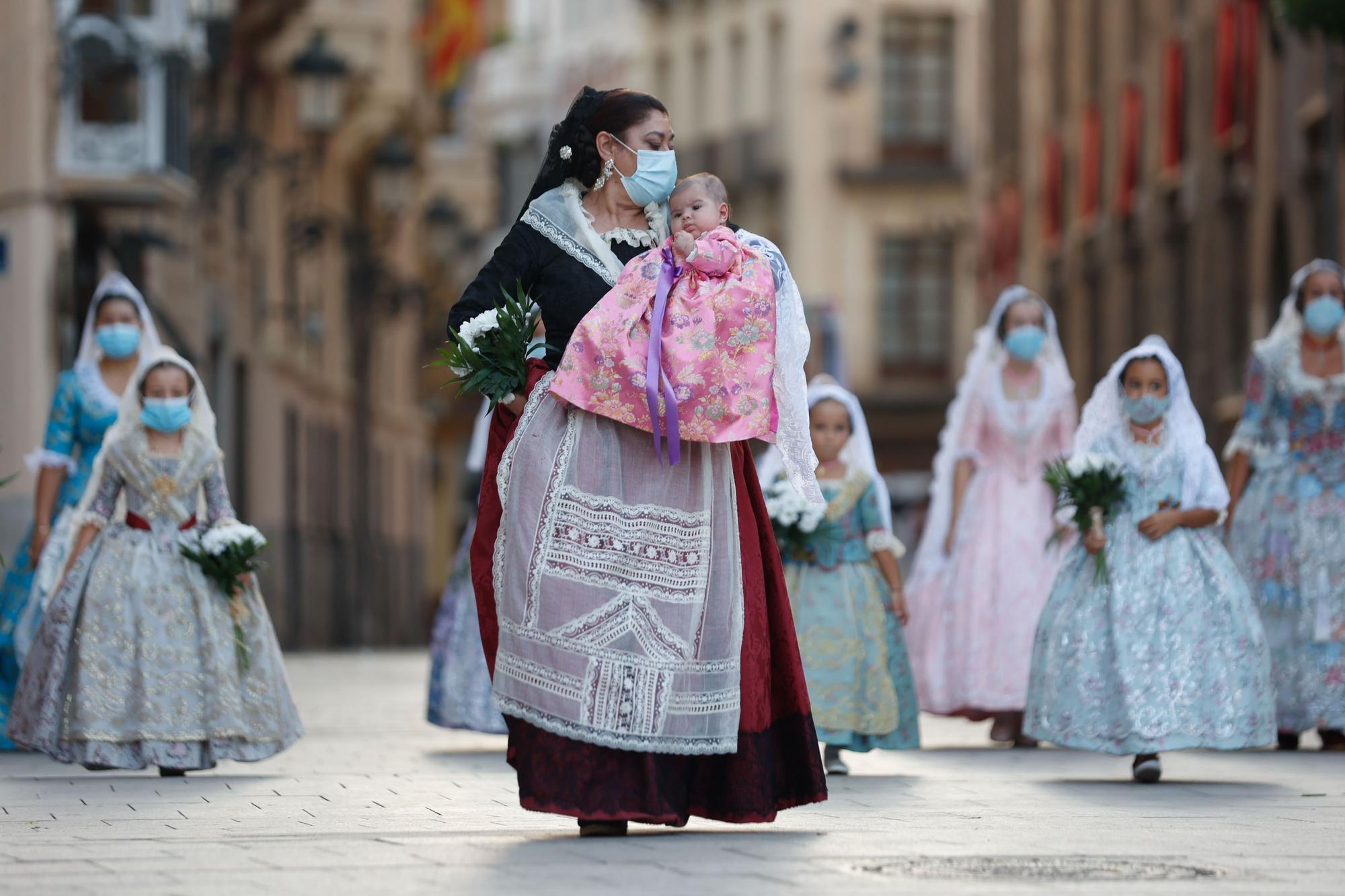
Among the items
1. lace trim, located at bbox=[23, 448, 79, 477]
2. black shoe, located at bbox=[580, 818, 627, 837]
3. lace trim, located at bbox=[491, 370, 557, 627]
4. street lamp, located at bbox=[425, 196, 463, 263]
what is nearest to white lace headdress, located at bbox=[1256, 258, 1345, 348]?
lace trim, located at bbox=[23, 448, 79, 477]

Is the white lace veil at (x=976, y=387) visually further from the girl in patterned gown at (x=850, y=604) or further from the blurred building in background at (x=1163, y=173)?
the blurred building in background at (x=1163, y=173)

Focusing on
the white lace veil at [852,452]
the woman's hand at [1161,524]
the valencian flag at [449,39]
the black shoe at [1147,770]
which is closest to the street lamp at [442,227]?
the valencian flag at [449,39]

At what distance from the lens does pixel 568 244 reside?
9156mm

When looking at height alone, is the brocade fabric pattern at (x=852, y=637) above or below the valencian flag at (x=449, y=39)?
below

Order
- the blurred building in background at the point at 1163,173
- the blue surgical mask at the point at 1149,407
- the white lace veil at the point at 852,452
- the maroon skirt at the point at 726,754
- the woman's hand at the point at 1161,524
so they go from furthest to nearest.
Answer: the blurred building in background at the point at 1163,173
the white lace veil at the point at 852,452
the blue surgical mask at the point at 1149,407
the woman's hand at the point at 1161,524
the maroon skirt at the point at 726,754

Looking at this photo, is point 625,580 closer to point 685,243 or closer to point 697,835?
point 697,835

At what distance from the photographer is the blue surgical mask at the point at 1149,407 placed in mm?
12516

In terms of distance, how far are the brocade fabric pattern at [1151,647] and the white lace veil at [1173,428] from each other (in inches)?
2.8

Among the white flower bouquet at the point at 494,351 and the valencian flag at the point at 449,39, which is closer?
the white flower bouquet at the point at 494,351

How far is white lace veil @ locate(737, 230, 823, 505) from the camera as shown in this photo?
9.01m

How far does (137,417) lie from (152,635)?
97cm

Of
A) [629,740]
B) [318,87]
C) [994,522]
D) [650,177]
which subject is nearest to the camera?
[629,740]

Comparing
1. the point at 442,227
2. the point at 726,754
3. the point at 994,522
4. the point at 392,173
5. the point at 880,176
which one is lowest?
the point at 726,754

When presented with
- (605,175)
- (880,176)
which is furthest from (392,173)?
(880,176)
